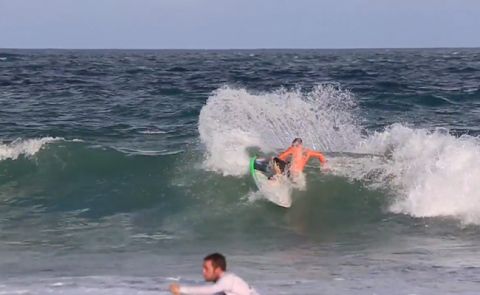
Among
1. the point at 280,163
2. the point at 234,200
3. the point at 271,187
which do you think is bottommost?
the point at 234,200

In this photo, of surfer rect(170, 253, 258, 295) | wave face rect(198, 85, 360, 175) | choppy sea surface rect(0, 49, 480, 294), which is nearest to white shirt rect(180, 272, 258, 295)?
surfer rect(170, 253, 258, 295)

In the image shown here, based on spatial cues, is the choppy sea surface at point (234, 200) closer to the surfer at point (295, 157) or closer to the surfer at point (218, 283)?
the surfer at point (295, 157)

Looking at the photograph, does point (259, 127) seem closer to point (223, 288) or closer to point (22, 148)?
point (22, 148)

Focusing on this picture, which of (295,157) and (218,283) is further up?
(295,157)

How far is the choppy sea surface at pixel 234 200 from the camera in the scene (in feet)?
34.0

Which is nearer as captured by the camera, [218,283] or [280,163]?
[218,283]

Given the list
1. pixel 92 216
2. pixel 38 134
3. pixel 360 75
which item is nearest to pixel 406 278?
pixel 92 216

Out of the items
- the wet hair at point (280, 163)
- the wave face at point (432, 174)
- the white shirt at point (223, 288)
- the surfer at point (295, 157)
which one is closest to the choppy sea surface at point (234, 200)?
the wave face at point (432, 174)

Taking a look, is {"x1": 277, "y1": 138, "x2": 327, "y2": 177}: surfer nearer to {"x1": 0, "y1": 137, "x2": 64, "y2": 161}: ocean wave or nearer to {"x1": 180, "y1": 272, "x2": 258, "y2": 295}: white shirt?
{"x1": 0, "y1": 137, "x2": 64, "y2": 161}: ocean wave

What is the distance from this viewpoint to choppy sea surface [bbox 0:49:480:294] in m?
10.4

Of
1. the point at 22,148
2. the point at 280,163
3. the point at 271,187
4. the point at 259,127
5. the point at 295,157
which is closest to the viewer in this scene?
the point at 280,163

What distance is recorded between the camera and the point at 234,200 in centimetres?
1532

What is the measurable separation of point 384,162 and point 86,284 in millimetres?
8743

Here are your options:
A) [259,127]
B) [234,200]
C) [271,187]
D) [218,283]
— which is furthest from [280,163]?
[218,283]
